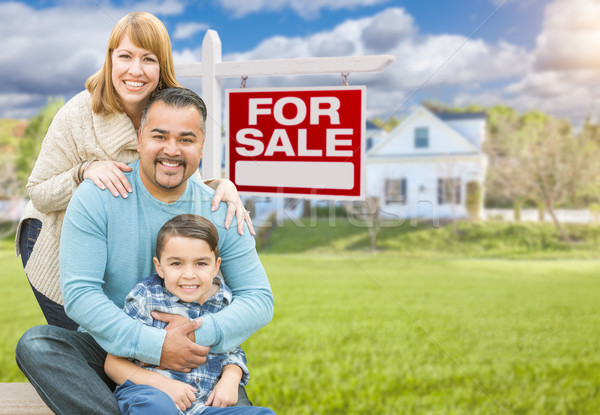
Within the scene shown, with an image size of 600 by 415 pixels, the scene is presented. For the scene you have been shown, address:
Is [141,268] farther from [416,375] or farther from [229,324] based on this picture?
[416,375]

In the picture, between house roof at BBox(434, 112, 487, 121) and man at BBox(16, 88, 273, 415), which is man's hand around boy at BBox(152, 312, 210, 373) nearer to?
man at BBox(16, 88, 273, 415)

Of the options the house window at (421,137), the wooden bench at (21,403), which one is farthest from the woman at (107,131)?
the house window at (421,137)

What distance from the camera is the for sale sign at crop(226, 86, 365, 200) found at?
2484 millimetres

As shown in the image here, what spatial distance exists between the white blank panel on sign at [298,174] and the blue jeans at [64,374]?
1119 mm

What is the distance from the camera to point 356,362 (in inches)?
222

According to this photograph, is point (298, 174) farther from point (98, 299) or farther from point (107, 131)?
point (98, 299)

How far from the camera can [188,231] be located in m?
1.65

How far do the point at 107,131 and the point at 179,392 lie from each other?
98 centimetres

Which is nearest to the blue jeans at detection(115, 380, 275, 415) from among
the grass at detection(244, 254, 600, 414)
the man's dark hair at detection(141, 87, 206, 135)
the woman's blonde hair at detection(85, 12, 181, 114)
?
the man's dark hair at detection(141, 87, 206, 135)

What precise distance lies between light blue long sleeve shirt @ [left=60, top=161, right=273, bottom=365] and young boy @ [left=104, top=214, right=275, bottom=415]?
0.06 meters

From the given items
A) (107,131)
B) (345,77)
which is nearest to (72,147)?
(107,131)

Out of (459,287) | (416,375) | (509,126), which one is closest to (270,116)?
(416,375)

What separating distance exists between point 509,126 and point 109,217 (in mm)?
18215

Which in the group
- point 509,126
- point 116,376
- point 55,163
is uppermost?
point 509,126
